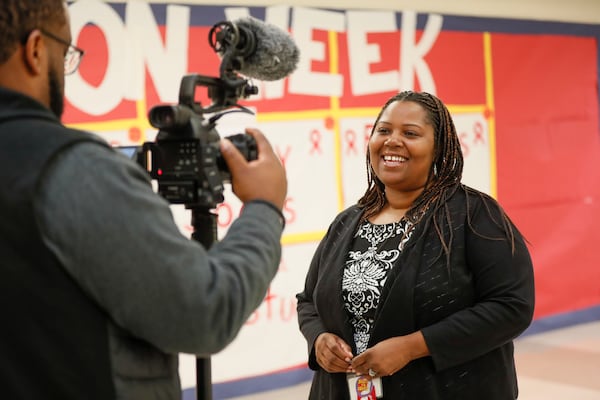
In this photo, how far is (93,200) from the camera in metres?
0.87

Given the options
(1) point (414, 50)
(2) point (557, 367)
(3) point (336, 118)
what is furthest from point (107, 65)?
(2) point (557, 367)

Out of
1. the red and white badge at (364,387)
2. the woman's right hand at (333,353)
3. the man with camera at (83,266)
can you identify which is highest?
the man with camera at (83,266)

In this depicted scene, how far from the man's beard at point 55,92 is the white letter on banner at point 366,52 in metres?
3.31

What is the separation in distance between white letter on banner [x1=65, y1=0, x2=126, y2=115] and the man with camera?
2.58 metres

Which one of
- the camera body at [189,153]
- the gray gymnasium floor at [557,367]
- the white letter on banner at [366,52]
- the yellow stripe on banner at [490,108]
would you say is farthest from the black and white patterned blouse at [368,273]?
the yellow stripe on banner at [490,108]

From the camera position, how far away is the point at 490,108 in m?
4.86

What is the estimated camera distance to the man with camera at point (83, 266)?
2.86ft

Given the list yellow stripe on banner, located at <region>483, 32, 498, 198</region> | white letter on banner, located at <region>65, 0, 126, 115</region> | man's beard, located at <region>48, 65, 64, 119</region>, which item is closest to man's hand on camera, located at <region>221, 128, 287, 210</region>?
man's beard, located at <region>48, 65, 64, 119</region>

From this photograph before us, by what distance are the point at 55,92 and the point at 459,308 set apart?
1.23 metres

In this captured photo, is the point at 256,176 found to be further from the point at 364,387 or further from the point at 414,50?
the point at 414,50

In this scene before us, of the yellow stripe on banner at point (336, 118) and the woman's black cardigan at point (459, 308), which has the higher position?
the yellow stripe on banner at point (336, 118)

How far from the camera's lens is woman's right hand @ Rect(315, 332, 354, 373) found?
1.90 meters

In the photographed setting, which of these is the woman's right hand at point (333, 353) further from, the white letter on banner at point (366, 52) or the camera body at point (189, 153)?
the white letter on banner at point (366, 52)

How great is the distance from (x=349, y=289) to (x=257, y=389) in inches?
84.0
